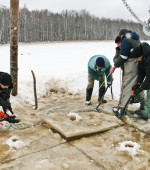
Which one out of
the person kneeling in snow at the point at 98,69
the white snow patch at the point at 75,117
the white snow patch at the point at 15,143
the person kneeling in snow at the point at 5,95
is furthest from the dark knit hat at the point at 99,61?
the white snow patch at the point at 15,143

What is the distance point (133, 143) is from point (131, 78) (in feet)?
5.05

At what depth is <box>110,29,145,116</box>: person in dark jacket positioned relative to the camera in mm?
4195

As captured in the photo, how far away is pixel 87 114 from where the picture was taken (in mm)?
4715

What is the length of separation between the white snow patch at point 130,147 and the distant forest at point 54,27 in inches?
1063

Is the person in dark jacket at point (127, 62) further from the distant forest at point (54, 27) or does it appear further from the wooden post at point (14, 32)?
the distant forest at point (54, 27)

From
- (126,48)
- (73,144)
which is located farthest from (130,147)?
(126,48)

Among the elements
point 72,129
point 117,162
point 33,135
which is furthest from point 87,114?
point 117,162

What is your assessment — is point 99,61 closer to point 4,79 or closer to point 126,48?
point 126,48

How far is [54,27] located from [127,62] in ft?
104

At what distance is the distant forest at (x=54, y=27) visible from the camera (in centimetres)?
3027

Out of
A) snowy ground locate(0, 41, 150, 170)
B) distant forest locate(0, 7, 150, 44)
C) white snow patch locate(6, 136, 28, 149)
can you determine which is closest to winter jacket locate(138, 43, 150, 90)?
snowy ground locate(0, 41, 150, 170)

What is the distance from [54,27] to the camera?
112ft

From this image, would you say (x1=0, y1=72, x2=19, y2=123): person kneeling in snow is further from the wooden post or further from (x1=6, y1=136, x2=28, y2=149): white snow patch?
the wooden post

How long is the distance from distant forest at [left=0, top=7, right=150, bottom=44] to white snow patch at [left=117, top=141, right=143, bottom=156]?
88.6 feet
